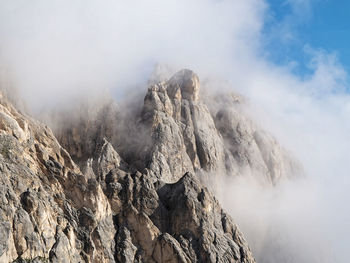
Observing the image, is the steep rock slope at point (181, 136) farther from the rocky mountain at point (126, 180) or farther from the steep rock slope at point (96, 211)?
the steep rock slope at point (96, 211)

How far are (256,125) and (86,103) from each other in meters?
60.9

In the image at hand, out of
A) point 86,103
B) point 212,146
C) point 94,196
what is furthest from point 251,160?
point 94,196

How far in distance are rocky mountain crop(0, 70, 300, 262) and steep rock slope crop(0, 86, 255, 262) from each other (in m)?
0.19

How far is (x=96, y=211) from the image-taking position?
10219cm

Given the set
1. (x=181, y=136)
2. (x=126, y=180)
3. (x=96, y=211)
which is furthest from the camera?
(x=181, y=136)

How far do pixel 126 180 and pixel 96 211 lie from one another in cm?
1288

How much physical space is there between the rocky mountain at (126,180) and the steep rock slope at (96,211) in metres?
0.19

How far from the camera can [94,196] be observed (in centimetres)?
10250

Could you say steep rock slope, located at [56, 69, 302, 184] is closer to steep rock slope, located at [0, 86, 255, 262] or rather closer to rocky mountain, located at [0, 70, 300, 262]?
rocky mountain, located at [0, 70, 300, 262]

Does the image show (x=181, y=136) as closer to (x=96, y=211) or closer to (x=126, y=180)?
(x=126, y=180)

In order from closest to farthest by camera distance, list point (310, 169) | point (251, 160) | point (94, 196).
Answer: point (94, 196) < point (251, 160) < point (310, 169)

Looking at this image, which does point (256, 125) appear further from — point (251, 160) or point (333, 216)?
point (333, 216)

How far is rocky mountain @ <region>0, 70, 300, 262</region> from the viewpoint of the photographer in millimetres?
90000

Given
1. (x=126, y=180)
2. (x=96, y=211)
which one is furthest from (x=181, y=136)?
(x=96, y=211)
